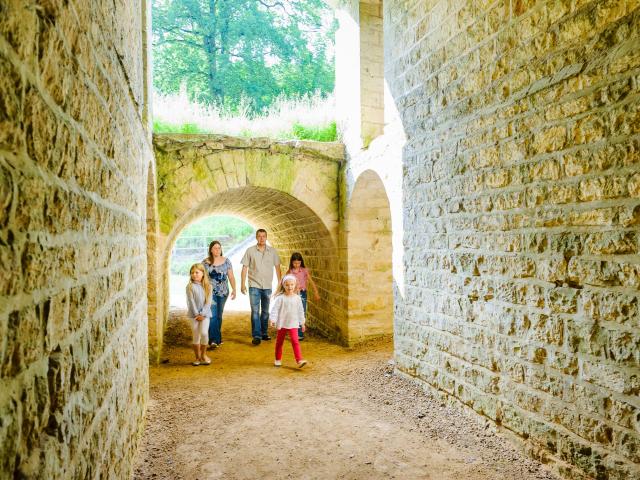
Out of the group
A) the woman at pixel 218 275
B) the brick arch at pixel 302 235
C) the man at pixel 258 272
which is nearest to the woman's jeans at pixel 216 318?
the woman at pixel 218 275

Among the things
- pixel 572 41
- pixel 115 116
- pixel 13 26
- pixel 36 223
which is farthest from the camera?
pixel 572 41

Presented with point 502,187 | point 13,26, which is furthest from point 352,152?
point 13,26

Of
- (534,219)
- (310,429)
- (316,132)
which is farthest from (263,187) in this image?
(534,219)

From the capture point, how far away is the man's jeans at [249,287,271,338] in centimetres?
703

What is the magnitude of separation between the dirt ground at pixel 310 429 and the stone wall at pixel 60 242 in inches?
41.2

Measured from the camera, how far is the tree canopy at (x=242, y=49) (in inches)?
661

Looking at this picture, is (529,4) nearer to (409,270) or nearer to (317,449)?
(409,270)

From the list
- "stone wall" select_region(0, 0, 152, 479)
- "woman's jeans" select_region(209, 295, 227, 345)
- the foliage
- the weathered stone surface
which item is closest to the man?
"woman's jeans" select_region(209, 295, 227, 345)

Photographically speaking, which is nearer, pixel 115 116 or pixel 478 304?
pixel 115 116

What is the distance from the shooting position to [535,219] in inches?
120

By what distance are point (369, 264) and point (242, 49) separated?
1368 centimetres

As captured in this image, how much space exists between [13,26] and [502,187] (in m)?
3.16

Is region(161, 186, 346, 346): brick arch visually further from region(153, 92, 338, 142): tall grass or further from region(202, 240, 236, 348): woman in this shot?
region(153, 92, 338, 142): tall grass

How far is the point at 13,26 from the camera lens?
0.93m
